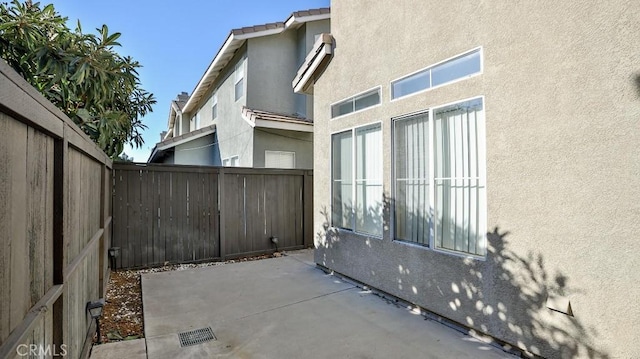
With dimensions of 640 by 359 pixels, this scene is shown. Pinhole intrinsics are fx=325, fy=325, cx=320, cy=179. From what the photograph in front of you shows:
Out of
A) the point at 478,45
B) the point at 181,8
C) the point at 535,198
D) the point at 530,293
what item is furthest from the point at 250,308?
the point at 181,8

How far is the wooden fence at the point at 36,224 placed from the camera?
138 cm

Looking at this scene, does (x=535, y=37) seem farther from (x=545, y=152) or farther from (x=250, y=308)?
(x=250, y=308)

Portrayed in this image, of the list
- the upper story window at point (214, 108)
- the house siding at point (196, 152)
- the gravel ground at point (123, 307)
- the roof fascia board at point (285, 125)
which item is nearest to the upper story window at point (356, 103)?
the roof fascia board at point (285, 125)

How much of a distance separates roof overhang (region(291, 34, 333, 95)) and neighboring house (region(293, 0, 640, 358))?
2.58 feet

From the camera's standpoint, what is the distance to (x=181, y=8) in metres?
9.98

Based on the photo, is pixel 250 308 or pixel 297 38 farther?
pixel 297 38

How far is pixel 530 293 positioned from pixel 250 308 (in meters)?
3.70

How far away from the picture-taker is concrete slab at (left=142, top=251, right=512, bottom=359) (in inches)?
146

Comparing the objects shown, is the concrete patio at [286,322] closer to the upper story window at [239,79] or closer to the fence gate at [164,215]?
the fence gate at [164,215]

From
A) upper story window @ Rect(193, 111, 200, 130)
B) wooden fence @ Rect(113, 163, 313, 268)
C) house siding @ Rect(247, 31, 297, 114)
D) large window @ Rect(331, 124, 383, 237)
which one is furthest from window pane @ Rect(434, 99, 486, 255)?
upper story window @ Rect(193, 111, 200, 130)

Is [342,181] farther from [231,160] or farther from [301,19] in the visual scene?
[301,19]

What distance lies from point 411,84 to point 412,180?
1.46m

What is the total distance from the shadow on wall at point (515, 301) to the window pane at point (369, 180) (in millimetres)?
1531

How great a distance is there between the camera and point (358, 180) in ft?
20.1
